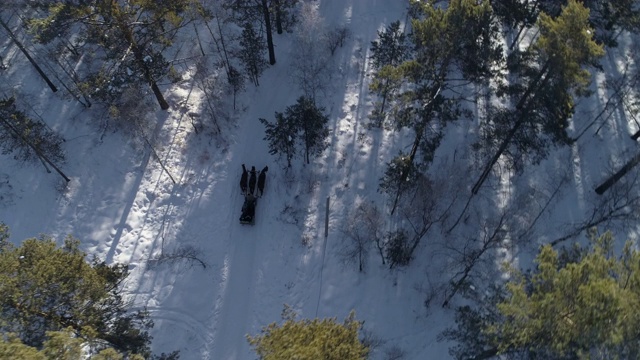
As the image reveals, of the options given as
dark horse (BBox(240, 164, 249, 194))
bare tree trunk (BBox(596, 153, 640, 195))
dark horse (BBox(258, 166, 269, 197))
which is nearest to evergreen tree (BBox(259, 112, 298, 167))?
dark horse (BBox(258, 166, 269, 197))

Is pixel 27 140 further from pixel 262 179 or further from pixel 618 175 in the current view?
pixel 618 175

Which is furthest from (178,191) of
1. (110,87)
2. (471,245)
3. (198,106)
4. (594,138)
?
(594,138)

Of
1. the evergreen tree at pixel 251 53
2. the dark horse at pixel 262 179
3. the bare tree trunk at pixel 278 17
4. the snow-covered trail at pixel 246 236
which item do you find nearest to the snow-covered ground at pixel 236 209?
the snow-covered trail at pixel 246 236

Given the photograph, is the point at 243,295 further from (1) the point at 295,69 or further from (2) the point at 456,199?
(1) the point at 295,69

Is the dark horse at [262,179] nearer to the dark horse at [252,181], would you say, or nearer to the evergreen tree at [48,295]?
the dark horse at [252,181]

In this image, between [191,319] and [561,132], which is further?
[191,319]

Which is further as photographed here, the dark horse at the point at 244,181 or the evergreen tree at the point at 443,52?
the dark horse at the point at 244,181

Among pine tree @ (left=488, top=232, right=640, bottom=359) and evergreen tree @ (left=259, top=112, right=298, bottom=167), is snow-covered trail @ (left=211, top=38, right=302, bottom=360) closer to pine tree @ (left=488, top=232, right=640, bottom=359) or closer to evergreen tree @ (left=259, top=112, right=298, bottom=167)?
evergreen tree @ (left=259, top=112, right=298, bottom=167)
